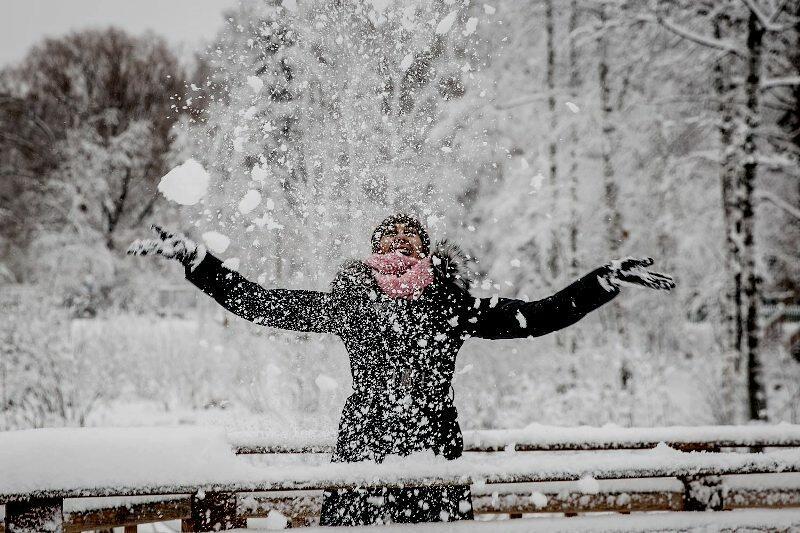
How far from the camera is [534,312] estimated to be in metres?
2.29

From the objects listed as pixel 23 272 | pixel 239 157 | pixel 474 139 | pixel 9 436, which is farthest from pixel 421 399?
pixel 23 272

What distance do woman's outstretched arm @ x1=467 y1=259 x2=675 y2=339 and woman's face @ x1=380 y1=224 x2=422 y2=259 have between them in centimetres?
36

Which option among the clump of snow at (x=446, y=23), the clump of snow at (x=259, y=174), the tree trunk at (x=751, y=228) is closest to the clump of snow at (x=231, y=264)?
the clump of snow at (x=259, y=174)

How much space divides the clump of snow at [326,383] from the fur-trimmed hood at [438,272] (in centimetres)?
400

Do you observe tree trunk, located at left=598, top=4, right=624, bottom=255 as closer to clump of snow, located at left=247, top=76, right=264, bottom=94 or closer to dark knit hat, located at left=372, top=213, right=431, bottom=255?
clump of snow, located at left=247, top=76, right=264, bottom=94

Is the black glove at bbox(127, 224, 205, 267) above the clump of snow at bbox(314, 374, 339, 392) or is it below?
above

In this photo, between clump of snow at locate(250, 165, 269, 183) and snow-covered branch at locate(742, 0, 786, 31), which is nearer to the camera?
clump of snow at locate(250, 165, 269, 183)

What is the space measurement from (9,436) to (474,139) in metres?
8.18

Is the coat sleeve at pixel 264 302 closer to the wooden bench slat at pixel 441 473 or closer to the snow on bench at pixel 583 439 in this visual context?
the wooden bench slat at pixel 441 473

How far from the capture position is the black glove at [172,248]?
2.26 meters

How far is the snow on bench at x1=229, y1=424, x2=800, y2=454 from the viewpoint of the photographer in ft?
8.98

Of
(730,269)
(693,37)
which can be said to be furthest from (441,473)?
(693,37)

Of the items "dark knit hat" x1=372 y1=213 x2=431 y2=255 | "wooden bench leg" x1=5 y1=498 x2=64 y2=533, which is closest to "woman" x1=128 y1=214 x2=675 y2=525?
"dark knit hat" x1=372 y1=213 x2=431 y2=255

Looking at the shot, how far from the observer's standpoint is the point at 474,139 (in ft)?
30.0
